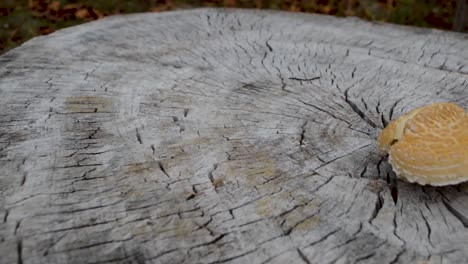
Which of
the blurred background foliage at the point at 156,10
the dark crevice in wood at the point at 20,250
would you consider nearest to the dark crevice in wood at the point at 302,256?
the dark crevice in wood at the point at 20,250

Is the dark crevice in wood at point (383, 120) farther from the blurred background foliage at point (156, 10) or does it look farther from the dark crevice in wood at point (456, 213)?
the blurred background foliage at point (156, 10)

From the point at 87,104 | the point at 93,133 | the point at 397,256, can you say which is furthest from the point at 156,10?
the point at 397,256

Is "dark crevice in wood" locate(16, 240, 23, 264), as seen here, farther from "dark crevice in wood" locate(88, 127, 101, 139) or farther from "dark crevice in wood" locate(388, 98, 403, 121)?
"dark crevice in wood" locate(388, 98, 403, 121)

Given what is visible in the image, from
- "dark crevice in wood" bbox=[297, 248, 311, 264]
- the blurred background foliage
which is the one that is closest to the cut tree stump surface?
"dark crevice in wood" bbox=[297, 248, 311, 264]

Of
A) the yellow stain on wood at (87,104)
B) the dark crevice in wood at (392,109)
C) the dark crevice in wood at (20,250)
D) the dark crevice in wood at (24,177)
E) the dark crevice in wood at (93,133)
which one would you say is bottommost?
the dark crevice in wood at (20,250)

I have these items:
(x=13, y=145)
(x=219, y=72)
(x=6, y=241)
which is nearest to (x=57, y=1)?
(x=219, y=72)
